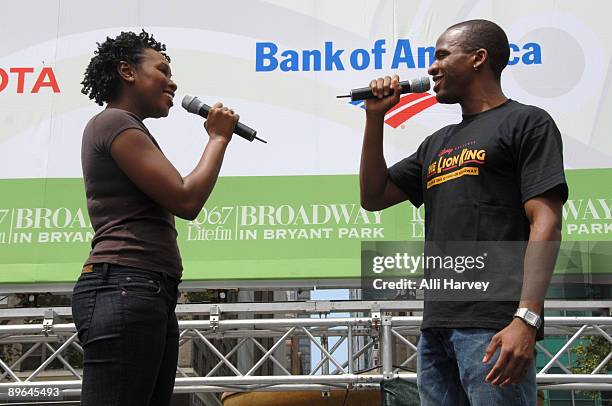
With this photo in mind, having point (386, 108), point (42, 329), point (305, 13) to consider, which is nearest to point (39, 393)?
point (42, 329)

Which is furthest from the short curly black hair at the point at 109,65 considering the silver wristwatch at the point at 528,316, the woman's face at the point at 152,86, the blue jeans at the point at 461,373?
the silver wristwatch at the point at 528,316

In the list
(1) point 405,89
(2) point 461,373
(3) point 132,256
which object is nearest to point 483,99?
(1) point 405,89

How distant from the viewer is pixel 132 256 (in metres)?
1.78

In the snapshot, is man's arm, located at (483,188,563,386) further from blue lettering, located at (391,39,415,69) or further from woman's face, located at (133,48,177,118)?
blue lettering, located at (391,39,415,69)

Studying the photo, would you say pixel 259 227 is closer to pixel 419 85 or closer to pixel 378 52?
pixel 378 52

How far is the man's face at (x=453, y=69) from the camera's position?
2.02 meters

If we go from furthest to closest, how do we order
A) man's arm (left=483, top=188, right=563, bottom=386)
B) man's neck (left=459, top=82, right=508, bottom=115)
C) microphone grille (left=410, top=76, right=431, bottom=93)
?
microphone grille (left=410, top=76, right=431, bottom=93) → man's neck (left=459, top=82, right=508, bottom=115) → man's arm (left=483, top=188, right=563, bottom=386)

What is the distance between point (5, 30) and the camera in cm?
480

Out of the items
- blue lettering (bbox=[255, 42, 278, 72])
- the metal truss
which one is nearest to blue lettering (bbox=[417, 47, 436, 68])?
blue lettering (bbox=[255, 42, 278, 72])

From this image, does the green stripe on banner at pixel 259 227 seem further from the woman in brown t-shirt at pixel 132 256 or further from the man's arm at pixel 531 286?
the man's arm at pixel 531 286

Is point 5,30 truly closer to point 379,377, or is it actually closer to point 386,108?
point 379,377

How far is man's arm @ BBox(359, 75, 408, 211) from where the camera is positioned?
203cm

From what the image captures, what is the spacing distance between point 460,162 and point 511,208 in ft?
0.52

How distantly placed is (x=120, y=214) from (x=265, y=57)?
9.80 feet
